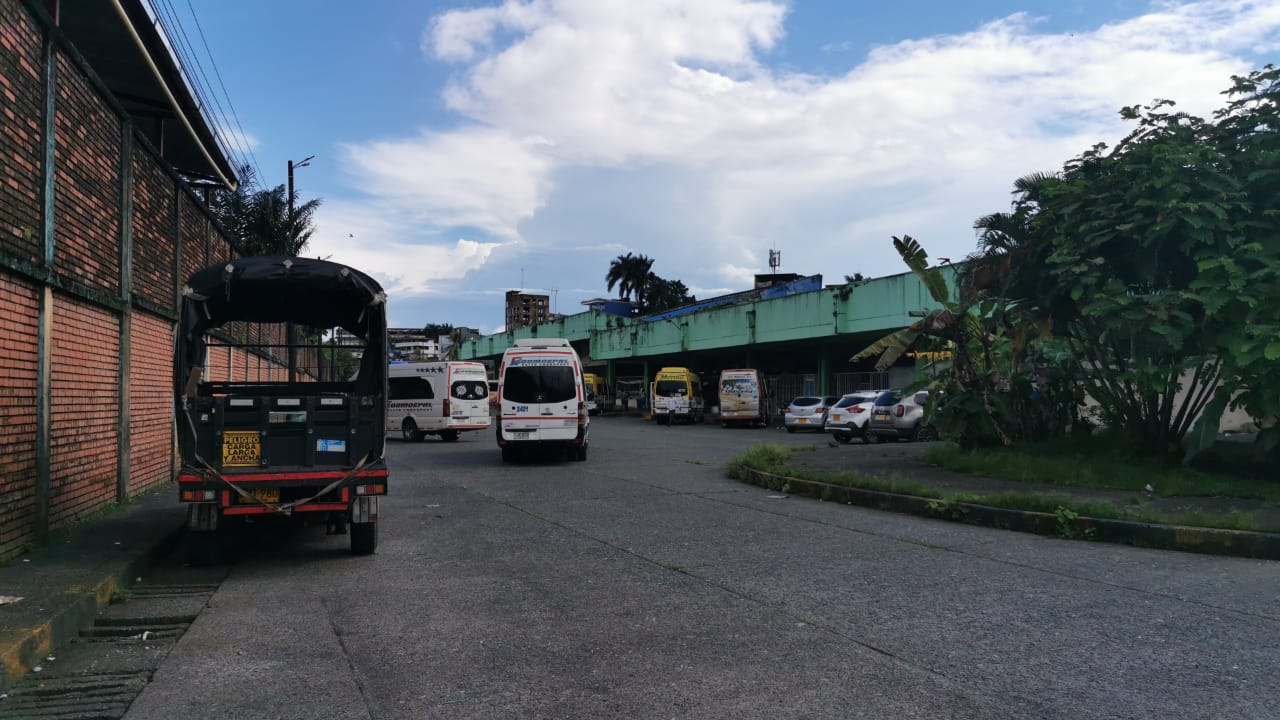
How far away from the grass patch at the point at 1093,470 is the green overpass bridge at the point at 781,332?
49.8 ft

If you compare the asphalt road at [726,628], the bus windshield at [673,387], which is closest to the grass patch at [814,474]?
the asphalt road at [726,628]

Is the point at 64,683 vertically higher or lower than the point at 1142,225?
lower

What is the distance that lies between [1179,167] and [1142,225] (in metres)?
0.84

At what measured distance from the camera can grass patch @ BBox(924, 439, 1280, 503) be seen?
1159 cm

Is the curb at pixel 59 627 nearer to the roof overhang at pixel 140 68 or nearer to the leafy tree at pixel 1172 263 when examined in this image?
the roof overhang at pixel 140 68

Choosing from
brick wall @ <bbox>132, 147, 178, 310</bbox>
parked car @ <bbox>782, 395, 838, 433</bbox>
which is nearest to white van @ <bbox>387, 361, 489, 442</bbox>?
parked car @ <bbox>782, 395, 838, 433</bbox>

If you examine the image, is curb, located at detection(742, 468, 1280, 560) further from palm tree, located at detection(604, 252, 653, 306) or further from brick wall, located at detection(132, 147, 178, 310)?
palm tree, located at detection(604, 252, 653, 306)

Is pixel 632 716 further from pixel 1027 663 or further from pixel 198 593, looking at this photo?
pixel 198 593

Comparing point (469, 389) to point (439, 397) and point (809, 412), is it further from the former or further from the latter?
point (809, 412)

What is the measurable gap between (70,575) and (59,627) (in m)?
1.57

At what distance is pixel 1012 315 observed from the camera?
15.3 m

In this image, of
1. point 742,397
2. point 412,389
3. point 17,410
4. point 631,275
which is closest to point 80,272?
point 17,410

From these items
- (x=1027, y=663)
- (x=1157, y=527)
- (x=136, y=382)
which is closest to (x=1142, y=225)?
(x=1157, y=527)

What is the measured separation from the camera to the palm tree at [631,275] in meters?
101
